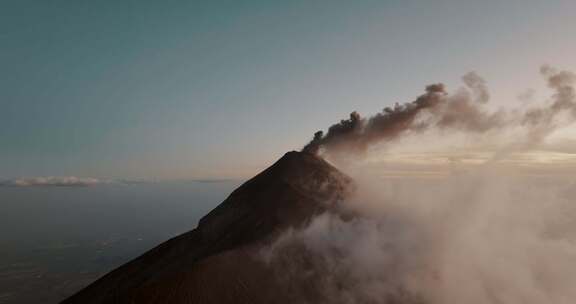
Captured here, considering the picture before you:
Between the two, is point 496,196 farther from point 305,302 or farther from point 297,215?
point 305,302

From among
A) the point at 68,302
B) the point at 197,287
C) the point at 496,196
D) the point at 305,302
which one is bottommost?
the point at 68,302

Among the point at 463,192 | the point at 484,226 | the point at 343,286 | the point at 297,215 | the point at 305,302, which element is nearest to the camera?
the point at 305,302

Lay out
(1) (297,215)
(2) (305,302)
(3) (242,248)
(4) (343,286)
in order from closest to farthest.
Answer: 1. (2) (305,302)
2. (4) (343,286)
3. (3) (242,248)
4. (1) (297,215)

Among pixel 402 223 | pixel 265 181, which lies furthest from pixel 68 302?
pixel 402 223

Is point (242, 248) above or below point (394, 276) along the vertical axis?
above

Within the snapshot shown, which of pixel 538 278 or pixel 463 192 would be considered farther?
pixel 463 192

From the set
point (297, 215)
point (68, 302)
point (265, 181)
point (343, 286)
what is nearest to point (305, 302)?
point (343, 286)
